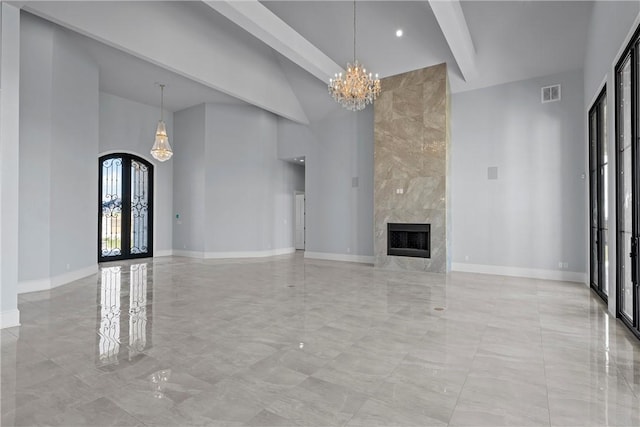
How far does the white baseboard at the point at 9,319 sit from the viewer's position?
13.0 ft

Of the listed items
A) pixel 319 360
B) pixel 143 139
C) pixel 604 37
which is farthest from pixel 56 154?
pixel 604 37

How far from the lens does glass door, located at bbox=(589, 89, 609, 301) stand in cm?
534

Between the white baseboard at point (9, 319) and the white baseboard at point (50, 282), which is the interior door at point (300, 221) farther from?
the white baseboard at point (9, 319)

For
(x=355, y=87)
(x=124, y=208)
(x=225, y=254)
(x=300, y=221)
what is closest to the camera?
(x=355, y=87)

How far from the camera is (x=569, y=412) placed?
221 centimetres

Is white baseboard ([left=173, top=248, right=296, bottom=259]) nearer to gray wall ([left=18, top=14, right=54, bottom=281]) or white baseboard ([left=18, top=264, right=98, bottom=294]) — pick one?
white baseboard ([left=18, top=264, right=98, bottom=294])

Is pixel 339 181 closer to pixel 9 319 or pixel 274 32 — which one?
pixel 274 32

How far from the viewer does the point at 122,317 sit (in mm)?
4367

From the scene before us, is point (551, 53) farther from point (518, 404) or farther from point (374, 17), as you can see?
point (518, 404)

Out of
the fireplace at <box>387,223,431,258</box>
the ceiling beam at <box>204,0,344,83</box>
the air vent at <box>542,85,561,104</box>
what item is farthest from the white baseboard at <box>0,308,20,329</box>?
the air vent at <box>542,85,561,104</box>

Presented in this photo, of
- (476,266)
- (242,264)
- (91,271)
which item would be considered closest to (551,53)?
(476,266)

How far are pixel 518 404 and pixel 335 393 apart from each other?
1.27m

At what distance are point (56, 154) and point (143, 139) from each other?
445cm

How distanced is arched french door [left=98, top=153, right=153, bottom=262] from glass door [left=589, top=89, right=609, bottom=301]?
11.5 m
